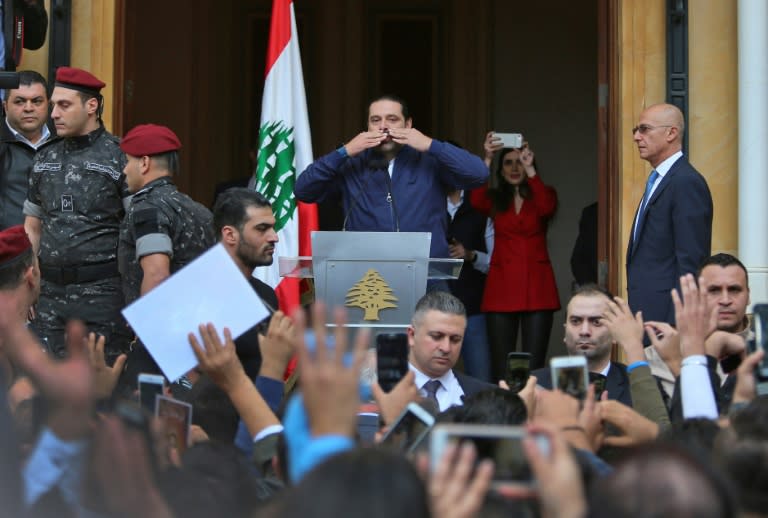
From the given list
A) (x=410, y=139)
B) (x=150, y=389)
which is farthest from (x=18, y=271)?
(x=410, y=139)

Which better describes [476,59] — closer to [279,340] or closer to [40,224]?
[40,224]

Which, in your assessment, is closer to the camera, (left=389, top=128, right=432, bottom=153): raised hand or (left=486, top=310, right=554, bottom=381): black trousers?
(left=389, top=128, right=432, bottom=153): raised hand

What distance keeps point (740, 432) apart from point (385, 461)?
3.18 ft

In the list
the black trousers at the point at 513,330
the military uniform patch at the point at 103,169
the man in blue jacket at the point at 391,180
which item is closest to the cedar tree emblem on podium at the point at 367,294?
the man in blue jacket at the point at 391,180

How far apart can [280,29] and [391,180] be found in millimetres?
1981

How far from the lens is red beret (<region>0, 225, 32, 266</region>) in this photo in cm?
469

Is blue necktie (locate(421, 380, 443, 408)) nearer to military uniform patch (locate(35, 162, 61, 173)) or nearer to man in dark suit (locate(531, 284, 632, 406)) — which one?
man in dark suit (locate(531, 284, 632, 406))

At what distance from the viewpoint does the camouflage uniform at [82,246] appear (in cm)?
652

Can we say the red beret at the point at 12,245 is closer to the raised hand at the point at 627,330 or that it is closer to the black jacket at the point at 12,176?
the raised hand at the point at 627,330

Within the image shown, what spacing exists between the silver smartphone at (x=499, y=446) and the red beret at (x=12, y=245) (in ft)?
7.25

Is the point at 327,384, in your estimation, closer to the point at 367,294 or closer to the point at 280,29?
the point at 367,294

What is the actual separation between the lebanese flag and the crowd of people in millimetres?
845

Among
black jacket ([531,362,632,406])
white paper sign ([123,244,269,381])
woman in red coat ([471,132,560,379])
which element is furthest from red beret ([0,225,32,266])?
woman in red coat ([471,132,560,379])

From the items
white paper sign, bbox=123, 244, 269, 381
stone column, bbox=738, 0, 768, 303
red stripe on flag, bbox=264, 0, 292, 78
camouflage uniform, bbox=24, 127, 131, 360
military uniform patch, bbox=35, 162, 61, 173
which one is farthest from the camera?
red stripe on flag, bbox=264, 0, 292, 78
